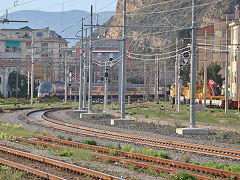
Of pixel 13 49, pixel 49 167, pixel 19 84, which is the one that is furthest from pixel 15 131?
pixel 13 49

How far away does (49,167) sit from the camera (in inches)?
476

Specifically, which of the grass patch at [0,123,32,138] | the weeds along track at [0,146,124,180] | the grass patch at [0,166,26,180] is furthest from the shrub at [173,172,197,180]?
the grass patch at [0,123,32,138]

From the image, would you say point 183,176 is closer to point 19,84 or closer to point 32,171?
point 32,171

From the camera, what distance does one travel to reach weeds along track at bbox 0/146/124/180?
10338mm

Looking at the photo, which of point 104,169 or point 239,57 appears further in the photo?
point 239,57

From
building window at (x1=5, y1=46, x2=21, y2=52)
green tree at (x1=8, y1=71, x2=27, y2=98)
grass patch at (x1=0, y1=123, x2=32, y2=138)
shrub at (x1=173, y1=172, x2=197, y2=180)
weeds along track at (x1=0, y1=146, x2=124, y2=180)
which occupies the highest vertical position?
building window at (x1=5, y1=46, x2=21, y2=52)

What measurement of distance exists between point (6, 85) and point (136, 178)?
80356 mm

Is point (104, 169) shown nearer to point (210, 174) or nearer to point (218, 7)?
point (210, 174)

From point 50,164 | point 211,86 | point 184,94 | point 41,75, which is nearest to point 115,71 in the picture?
point 41,75

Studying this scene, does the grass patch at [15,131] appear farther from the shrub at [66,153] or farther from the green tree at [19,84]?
the green tree at [19,84]

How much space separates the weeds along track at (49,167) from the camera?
10338mm

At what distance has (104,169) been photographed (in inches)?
456

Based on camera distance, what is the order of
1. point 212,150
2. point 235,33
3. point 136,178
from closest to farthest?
1. point 136,178
2. point 212,150
3. point 235,33

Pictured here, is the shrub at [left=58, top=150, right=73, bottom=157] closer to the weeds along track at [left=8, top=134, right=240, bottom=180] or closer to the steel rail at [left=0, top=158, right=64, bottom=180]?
the weeds along track at [left=8, top=134, right=240, bottom=180]
